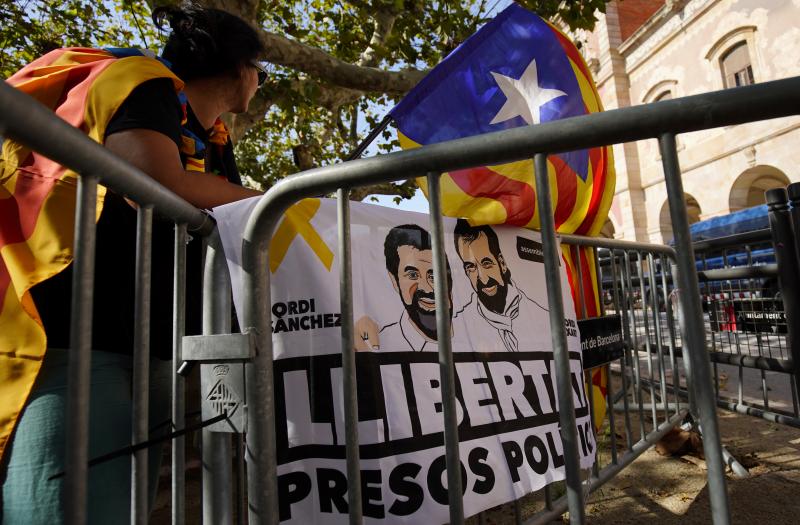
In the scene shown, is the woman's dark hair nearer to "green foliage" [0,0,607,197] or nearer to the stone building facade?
"green foliage" [0,0,607,197]

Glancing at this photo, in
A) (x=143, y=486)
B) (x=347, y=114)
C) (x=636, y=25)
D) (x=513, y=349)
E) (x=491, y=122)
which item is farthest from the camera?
(x=636, y=25)

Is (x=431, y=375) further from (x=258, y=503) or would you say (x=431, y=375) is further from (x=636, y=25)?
(x=636, y=25)

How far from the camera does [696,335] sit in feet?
2.96

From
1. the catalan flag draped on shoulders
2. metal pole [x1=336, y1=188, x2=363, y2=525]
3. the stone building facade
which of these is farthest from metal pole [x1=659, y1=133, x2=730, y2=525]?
the stone building facade

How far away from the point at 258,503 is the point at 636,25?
98.5 feet

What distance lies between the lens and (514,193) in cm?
196

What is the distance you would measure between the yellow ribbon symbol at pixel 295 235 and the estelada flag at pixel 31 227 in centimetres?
52

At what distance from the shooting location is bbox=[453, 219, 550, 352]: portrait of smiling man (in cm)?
171

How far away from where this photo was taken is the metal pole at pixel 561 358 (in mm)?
995

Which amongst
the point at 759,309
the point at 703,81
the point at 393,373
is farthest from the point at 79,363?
the point at 703,81

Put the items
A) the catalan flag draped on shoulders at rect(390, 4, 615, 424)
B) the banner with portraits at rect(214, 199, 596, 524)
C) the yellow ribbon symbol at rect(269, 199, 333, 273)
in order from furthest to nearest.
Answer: the catalan flag draped on shoulders at rect(390, 4, 615, 424) < the yellow ribbon symbol at rect(269, 199, 333, 273) < the banner with portraits at rect(214, 199, 596, 524)

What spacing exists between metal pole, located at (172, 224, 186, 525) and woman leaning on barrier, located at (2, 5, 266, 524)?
0.10m

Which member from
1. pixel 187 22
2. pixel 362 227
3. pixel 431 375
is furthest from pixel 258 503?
pixel 187 22

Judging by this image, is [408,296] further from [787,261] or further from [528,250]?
[787,261]
